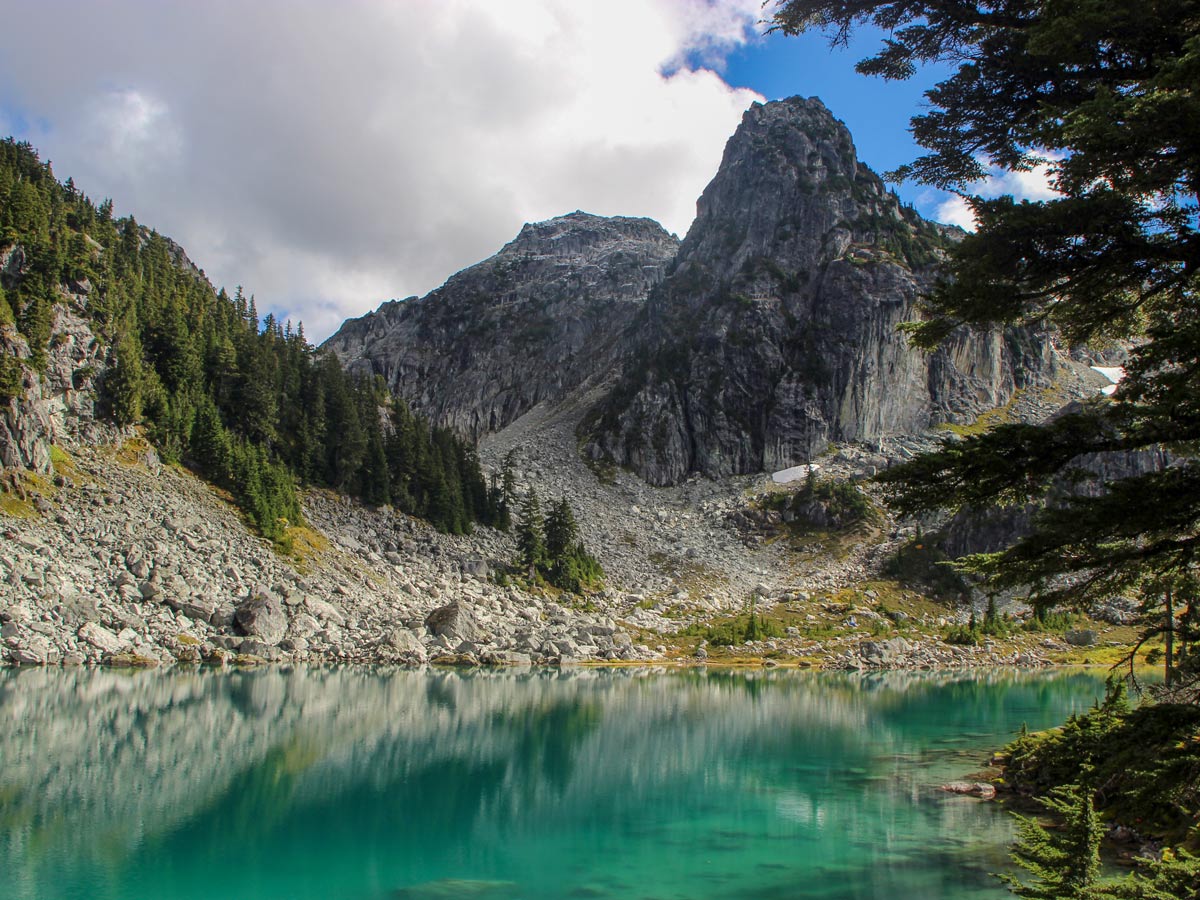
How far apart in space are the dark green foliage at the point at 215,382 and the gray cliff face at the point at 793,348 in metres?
49.6

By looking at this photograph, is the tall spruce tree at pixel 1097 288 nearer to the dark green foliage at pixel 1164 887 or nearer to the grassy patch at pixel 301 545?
the dark green foliage at pixel 1164 887

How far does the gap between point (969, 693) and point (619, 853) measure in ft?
157

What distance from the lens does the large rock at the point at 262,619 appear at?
55844 millimetres

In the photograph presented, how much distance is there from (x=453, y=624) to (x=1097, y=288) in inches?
2441

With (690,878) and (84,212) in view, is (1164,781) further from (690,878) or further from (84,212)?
(84,212)

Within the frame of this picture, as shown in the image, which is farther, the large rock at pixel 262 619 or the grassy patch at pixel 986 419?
the grassy patch at pixel 986 419

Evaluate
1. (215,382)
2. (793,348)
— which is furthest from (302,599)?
(793,348)

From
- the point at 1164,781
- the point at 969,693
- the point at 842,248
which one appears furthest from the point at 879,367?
the point at 1164,781

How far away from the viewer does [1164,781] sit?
741 cm

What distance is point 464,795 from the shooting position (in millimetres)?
24734

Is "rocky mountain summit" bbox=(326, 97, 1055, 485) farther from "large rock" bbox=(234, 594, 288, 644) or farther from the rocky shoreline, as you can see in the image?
"large rock" bbox=(234, 594, 288, 644)

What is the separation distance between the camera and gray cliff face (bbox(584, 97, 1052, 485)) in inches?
5605

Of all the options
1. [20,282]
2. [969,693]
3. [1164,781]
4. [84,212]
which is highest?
[84,212]

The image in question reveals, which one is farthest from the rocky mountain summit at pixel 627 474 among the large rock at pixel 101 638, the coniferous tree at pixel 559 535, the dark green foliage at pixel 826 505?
the coniferous tree at pixel 559 535
